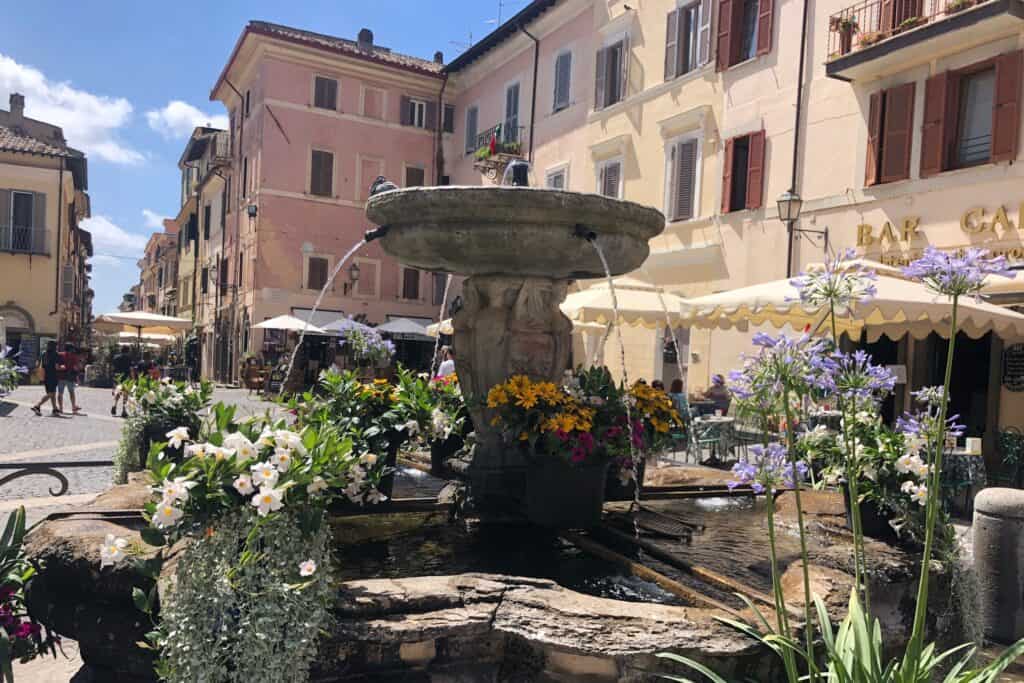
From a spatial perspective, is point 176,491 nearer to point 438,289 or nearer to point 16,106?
point 438,289

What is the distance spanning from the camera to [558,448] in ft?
13.3

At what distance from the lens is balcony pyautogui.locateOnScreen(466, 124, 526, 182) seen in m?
22.5

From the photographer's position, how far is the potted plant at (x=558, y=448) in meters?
4.05

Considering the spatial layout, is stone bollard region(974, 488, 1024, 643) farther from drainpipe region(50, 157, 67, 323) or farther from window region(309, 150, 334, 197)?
drainpipe region(50, 157, 67, 323)

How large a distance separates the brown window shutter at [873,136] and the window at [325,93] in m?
18.9

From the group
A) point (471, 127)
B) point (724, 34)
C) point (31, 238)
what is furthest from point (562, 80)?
point (31, 238)

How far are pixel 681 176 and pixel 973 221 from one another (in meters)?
6.96

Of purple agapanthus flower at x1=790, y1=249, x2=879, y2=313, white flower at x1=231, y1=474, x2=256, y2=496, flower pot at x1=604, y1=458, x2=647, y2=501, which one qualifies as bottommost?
flower pot at x1=604, y1=458, x2=647, y2=501

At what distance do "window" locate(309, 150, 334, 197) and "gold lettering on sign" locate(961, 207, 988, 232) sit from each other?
2078 centimetres

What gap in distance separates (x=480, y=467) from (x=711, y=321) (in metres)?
6.48

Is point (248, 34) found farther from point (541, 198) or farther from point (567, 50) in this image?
point (541, 198)

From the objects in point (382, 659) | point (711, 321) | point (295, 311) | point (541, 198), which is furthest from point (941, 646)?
point (295, 311)

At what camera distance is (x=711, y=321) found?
416 inches

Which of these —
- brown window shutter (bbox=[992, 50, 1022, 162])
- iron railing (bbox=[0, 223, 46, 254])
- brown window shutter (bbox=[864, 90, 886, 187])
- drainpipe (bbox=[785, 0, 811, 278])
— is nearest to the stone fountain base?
brown window shutter (bbox=[992, 50, 1022, 162])
